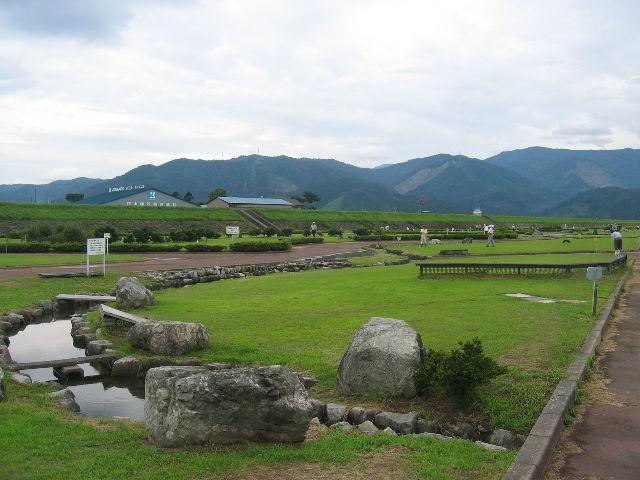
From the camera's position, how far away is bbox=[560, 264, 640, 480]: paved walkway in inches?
221

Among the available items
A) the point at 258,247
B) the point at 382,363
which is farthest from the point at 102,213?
the point at 382,363

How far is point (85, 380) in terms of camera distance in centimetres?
1134

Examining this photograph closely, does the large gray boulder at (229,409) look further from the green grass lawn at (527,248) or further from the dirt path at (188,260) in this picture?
the green grass lawn at (527,248)

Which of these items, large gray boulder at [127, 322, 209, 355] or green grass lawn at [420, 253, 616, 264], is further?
green grass lawn at [420, 253, 616, 264]

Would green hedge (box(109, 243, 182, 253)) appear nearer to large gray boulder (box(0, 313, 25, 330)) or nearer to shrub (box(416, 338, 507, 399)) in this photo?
large gray boulder (box(0, 313, 25, 330))

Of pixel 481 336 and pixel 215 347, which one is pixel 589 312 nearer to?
pixel 481 336

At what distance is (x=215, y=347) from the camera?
39.0 feet

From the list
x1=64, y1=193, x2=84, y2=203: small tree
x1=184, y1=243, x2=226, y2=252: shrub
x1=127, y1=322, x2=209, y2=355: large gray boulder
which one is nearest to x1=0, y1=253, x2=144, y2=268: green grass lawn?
x1=184, y1=243, x2=226, y2=252: shrub

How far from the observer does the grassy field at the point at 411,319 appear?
349 inches

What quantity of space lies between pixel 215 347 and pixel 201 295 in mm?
9341

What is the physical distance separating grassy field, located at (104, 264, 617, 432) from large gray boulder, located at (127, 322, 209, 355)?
37 cm

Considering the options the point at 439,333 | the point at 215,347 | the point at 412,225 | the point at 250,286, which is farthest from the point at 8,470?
the point at 412,225

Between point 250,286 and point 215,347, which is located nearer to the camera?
point 215,347

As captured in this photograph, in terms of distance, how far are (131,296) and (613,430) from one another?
1438 centimetres
